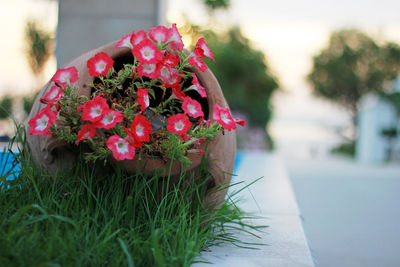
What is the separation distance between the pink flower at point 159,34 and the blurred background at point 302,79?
54cm

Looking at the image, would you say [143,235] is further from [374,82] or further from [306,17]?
[374,82]

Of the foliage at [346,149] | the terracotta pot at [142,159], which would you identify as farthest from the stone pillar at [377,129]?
the terracotta pot at [142,159]

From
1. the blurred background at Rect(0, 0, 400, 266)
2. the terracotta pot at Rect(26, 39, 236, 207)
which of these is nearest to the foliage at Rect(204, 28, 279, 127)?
the blurred background at Rect(0, 0, 400, 266)

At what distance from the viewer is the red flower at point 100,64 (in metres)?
1.15

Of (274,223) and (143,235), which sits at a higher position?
(143,235)

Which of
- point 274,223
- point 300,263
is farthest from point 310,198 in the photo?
point 300,263

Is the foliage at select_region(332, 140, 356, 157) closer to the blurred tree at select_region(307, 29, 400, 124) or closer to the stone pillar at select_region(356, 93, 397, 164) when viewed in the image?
the blurred tree at select_region(307, 29, 400, 124)

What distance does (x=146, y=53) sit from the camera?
45.3 inches

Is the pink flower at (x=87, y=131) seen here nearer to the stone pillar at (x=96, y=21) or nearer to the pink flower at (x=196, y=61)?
the pink flower at (x=196, y=61)

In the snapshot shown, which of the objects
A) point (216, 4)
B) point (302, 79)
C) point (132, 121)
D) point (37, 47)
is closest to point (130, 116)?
point (132, 121)

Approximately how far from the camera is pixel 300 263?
1.17 m

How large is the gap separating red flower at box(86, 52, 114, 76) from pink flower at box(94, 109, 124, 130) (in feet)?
0.51

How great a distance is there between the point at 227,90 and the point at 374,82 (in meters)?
16.1

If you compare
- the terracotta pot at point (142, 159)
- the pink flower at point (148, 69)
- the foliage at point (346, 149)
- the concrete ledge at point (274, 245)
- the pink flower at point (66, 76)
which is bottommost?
the foliage at point (346, 149)
